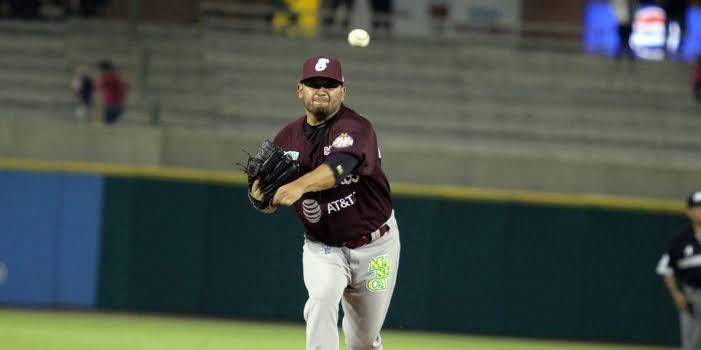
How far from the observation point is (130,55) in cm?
1762

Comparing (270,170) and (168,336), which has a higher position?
(270,170)

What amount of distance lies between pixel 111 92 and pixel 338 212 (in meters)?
9.72

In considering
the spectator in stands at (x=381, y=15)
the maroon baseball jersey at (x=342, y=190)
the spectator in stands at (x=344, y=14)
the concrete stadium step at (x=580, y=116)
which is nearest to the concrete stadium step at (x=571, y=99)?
the concrete stadium step at (x=580, y=116)

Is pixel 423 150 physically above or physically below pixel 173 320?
above

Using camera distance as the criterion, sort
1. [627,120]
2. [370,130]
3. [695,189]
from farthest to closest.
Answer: [627,120], [695,189], [370,130]

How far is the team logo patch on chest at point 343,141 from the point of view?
22.0ft

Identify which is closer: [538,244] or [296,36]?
[538,244]

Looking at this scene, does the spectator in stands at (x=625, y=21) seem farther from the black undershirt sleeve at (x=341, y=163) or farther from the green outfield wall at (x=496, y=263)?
the black undershirt sleeve at (x=341, y=163)

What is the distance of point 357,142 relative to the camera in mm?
6766

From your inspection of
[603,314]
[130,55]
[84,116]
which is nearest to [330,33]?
[130,55]

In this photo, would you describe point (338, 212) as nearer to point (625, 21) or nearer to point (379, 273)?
point (379, 273)

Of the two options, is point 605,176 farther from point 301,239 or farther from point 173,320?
point 173,320

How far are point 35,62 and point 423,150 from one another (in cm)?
624

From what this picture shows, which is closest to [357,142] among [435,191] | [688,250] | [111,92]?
[688,250]
